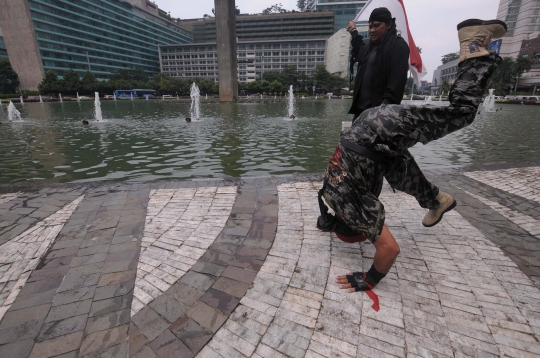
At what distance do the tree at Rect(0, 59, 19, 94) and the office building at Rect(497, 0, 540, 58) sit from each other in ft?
445

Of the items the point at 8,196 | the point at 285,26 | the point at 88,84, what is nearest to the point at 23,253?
the point at 8,196

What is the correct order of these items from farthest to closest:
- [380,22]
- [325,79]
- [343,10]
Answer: [343,10], [325,79], [380,22]

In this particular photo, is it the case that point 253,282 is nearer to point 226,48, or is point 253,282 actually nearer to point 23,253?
point 23,253

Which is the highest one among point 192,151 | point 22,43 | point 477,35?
point 22,43

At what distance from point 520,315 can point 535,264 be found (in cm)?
110

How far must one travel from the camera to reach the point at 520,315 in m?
2.29

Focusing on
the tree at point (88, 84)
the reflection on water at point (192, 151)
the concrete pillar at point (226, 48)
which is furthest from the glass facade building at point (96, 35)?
the reflection on water at point (192, 151)

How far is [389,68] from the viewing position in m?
3.23

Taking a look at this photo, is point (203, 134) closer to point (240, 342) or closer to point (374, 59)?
point (374, 59)

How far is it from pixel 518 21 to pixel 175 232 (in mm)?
127992

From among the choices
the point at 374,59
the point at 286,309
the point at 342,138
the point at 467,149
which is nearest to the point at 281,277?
the point at 286,309

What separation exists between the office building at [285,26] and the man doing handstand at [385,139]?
449 feet

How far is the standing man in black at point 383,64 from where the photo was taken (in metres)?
3.15

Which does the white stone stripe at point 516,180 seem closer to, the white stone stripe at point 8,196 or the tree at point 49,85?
the white stone stripe at point 8,196
